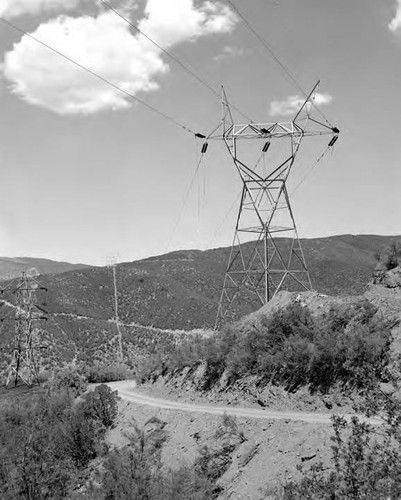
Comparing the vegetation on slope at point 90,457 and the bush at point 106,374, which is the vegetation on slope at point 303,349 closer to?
the vegetation on slope at point 90,457

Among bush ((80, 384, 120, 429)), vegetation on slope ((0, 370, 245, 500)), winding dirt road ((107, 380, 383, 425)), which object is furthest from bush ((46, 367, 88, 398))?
bush ((80, 384, 120, 429))

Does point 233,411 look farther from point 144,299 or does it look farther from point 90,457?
point 144,299

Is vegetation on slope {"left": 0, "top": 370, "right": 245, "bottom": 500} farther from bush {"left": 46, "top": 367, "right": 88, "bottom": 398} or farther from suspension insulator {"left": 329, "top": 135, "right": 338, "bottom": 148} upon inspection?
suspension insulator {"left": 329, "top": 135, "right": 338, "bottom": 148}

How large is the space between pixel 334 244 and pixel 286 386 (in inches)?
6271

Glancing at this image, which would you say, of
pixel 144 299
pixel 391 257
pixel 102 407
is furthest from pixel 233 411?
pixel 144 299

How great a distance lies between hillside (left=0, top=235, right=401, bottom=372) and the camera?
267 ft

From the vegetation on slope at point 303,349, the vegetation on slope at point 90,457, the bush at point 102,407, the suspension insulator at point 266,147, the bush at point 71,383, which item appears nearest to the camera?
the vegetation on slope at point 90,457

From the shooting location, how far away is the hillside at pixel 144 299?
267ft

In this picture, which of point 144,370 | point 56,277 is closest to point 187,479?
point 144,370

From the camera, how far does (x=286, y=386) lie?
21859 millimetres

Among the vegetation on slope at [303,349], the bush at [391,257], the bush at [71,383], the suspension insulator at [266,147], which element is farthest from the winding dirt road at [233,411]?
the suspension insulator at [266,147]

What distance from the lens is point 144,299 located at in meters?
109

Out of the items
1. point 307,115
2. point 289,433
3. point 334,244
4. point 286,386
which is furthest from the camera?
point 334,244

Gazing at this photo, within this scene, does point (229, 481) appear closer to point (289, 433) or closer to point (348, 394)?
point (289, 433)
